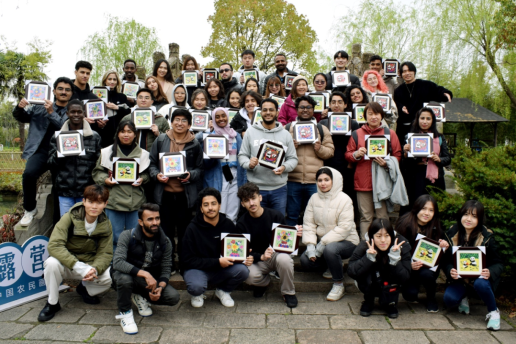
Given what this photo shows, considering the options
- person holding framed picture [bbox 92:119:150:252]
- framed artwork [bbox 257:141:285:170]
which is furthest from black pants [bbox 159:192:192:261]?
framed artwork [bbox 257:141:285:170]

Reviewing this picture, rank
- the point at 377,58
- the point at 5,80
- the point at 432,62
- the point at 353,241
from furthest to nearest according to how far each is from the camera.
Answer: the point at 5,80 < the point at 432,62 < the point at 377,58 < the point at 353,241

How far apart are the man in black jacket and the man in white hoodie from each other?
849 mm

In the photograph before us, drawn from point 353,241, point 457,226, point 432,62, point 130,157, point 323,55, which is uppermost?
point 323,55

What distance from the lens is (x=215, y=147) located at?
5453 millimetres

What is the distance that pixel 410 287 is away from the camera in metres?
4.66

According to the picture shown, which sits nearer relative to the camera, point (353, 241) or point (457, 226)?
point (457, 226)

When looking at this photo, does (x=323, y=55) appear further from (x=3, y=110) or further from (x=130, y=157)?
(x=3, y=110)

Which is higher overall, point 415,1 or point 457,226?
point 415,1

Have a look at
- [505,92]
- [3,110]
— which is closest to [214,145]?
[505,92]

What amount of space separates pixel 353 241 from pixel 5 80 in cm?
4496

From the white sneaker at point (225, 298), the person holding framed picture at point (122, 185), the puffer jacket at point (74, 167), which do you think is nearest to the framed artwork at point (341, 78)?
the person holding framed picture at point (122, 185)

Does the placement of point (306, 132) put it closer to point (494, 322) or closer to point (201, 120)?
point (201, 120)

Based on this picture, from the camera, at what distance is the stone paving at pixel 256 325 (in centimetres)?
394

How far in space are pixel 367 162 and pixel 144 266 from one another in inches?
135
